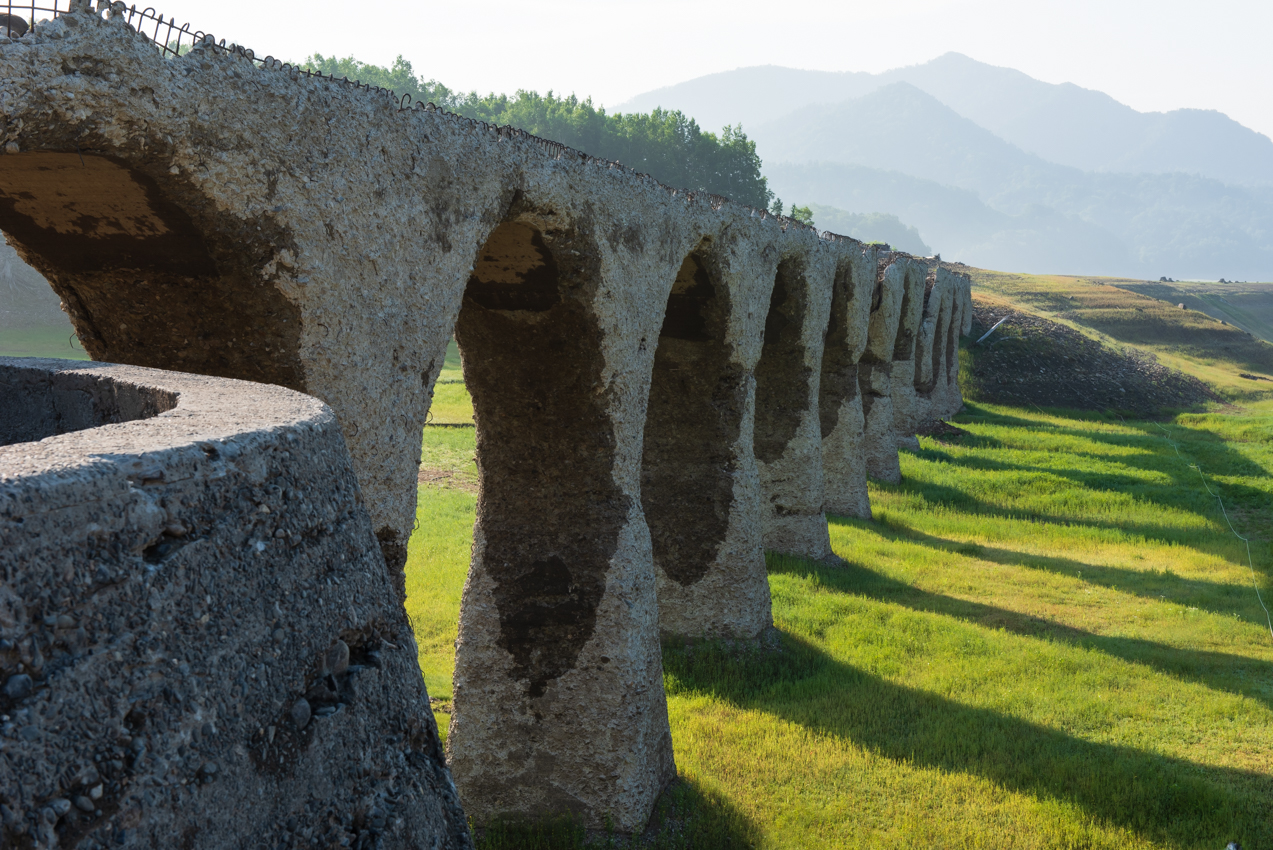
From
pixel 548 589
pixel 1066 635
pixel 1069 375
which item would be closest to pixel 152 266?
pixel 548 589

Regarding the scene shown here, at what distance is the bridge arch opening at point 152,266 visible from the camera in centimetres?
343

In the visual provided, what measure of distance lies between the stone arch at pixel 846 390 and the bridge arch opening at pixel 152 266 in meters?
11.0

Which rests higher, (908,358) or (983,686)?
(908,358)

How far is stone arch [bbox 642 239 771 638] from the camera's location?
29.1 ft

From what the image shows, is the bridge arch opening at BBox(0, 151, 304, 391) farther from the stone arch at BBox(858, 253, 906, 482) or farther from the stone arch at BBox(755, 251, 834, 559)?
the stone arch at BBox(858, 253, 906, 482)

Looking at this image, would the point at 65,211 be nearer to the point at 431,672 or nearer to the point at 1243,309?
the point at 431,672

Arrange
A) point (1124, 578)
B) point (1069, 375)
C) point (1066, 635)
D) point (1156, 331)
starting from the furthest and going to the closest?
point (1156, 331), point (1069, 375), point (1124, 578), point (1066, 635)

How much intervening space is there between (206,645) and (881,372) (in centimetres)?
1653

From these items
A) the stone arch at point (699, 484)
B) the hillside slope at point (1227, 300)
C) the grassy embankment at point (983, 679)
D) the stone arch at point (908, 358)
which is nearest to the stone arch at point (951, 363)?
the stone arch at point (908, 358)

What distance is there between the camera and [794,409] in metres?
11.9

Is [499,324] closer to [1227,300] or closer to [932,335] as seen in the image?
[932,335]

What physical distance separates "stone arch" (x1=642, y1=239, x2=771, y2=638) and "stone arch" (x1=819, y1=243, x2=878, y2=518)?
216 inches

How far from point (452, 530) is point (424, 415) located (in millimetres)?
8616

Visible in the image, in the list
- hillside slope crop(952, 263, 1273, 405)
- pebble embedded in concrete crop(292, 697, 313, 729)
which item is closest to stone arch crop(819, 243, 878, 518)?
pebble embedded in concrete crop(292, 697, 313, 729)
